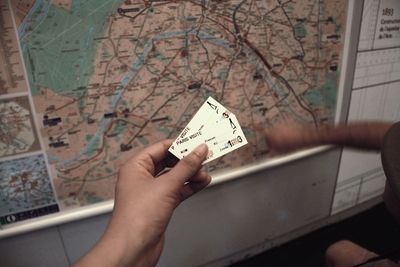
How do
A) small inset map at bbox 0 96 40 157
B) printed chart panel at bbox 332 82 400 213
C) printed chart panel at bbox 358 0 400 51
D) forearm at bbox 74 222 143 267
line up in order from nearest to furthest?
forearm at bbox 74 222 143 267 < small inset map at bbox 0 96 40 157 < printed chart panel at bbox 358 0 400 51 < printed chart panel at bbox 332 82 400 213

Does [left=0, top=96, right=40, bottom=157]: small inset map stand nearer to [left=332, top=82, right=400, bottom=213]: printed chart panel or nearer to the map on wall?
the map on wall

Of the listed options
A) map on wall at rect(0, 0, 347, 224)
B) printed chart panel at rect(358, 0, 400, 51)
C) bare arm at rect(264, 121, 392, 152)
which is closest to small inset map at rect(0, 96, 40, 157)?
map on wall at rect(0, 0, 347, 224)

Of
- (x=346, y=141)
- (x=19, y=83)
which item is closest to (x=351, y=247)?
(x=346, y=141)

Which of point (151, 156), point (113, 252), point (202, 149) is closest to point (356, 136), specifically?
point (202, 149)

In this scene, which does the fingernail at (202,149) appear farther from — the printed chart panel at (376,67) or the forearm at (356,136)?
the printed chart panel at (376,67)

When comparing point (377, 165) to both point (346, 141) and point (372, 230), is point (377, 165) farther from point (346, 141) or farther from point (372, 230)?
point (346, 141)

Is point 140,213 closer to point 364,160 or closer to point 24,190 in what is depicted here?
point 24,190

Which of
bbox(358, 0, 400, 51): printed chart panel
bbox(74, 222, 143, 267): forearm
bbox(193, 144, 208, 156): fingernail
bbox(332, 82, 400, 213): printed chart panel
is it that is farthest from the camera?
bbox(332, 82, 400, 213): printed chart panel

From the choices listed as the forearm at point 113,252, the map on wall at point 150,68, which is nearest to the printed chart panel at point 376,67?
the map on wall at point 150,68
